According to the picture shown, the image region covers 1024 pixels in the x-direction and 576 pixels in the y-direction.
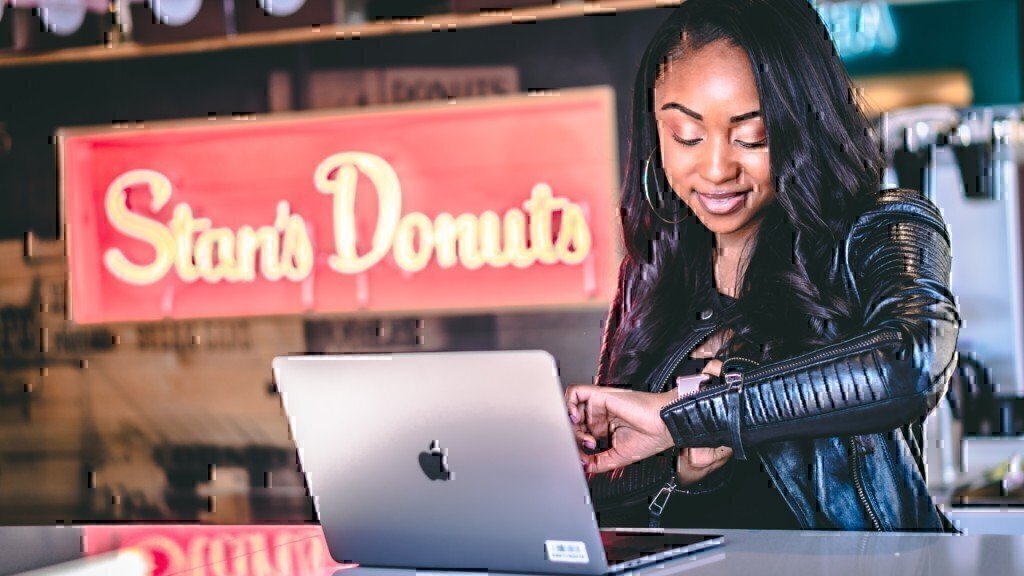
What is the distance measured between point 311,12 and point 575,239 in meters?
1.30

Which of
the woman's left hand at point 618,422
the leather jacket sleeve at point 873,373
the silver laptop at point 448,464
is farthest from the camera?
the woman's left hand at point 618,422

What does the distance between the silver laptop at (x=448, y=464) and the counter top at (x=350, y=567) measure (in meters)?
0.05

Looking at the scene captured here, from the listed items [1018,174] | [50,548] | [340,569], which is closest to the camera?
[340,569]

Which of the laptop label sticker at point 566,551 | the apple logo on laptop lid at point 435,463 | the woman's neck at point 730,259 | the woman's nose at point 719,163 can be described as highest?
the woman's nose at point 719,163

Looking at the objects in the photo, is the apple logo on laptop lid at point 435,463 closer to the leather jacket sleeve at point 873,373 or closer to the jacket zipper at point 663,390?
the leather jacket sleeve at point 873,373

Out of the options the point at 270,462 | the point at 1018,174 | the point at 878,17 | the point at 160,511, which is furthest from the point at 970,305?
the point at 160,511

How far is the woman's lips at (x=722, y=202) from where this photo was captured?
3.01 metres

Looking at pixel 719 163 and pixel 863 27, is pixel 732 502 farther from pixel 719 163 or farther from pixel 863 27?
pixel 863 27

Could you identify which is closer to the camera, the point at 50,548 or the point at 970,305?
the point at 50,548

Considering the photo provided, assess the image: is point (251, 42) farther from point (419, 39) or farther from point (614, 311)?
point (614, 311)

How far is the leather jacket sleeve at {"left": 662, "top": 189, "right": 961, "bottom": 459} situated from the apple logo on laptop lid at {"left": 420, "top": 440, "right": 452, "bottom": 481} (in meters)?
0.63

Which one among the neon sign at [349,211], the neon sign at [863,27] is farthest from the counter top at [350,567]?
the neon sign at [863,27]

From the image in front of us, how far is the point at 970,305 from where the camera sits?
4.32 m

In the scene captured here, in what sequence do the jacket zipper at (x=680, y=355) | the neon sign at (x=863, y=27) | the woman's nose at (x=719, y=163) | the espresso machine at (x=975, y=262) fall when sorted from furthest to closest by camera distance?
the neon sign at (x=863, y=27)
the espresso machine at (x=975, y=262)
the woman's nose at (x=719, y=163)
the jacket zipper at (x=680, y=355)
